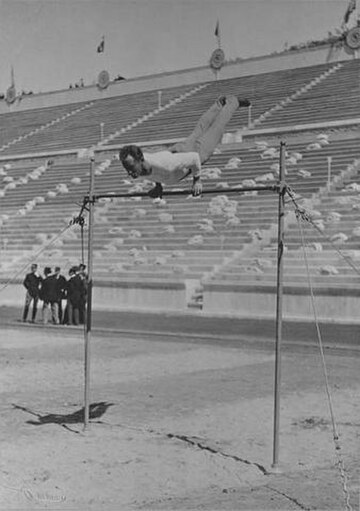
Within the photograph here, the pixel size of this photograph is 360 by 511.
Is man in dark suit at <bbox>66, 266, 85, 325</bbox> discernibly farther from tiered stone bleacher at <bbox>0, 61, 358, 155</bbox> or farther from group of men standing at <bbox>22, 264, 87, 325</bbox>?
tiered stone bleacher at <bbox>0, 61, 358, 155</bbox>

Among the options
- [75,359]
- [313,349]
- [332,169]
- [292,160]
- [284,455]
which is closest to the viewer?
[284,455]

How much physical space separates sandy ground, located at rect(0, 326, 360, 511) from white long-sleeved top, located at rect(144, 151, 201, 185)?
2251 mm

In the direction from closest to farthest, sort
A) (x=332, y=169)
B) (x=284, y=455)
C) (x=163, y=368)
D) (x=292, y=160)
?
(x=284, y=455)
(x=163, y=368)
(x=332, y=169)
(x=292, y=160)

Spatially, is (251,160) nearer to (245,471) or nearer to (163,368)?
(163,368)

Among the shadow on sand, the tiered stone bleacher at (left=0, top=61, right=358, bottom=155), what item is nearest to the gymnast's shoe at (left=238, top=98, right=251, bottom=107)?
the shadow on sand

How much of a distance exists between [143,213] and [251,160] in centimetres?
524

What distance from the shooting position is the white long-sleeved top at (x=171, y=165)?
17.3 feet

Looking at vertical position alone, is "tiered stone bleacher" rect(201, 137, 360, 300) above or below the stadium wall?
below

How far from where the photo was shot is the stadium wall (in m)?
39.5

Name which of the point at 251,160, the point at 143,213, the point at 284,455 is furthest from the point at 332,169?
the point at 284,455

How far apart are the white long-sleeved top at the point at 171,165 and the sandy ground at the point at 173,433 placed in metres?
2.25

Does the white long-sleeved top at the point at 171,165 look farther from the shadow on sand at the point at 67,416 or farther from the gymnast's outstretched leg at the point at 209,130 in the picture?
the shadow on sand at the point at 67,416

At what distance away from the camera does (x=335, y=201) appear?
71.8ft

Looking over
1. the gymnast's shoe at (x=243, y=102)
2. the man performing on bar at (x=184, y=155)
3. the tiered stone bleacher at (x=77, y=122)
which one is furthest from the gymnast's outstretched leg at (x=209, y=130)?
the tiered stone bleacher at (x=77, y=122)
